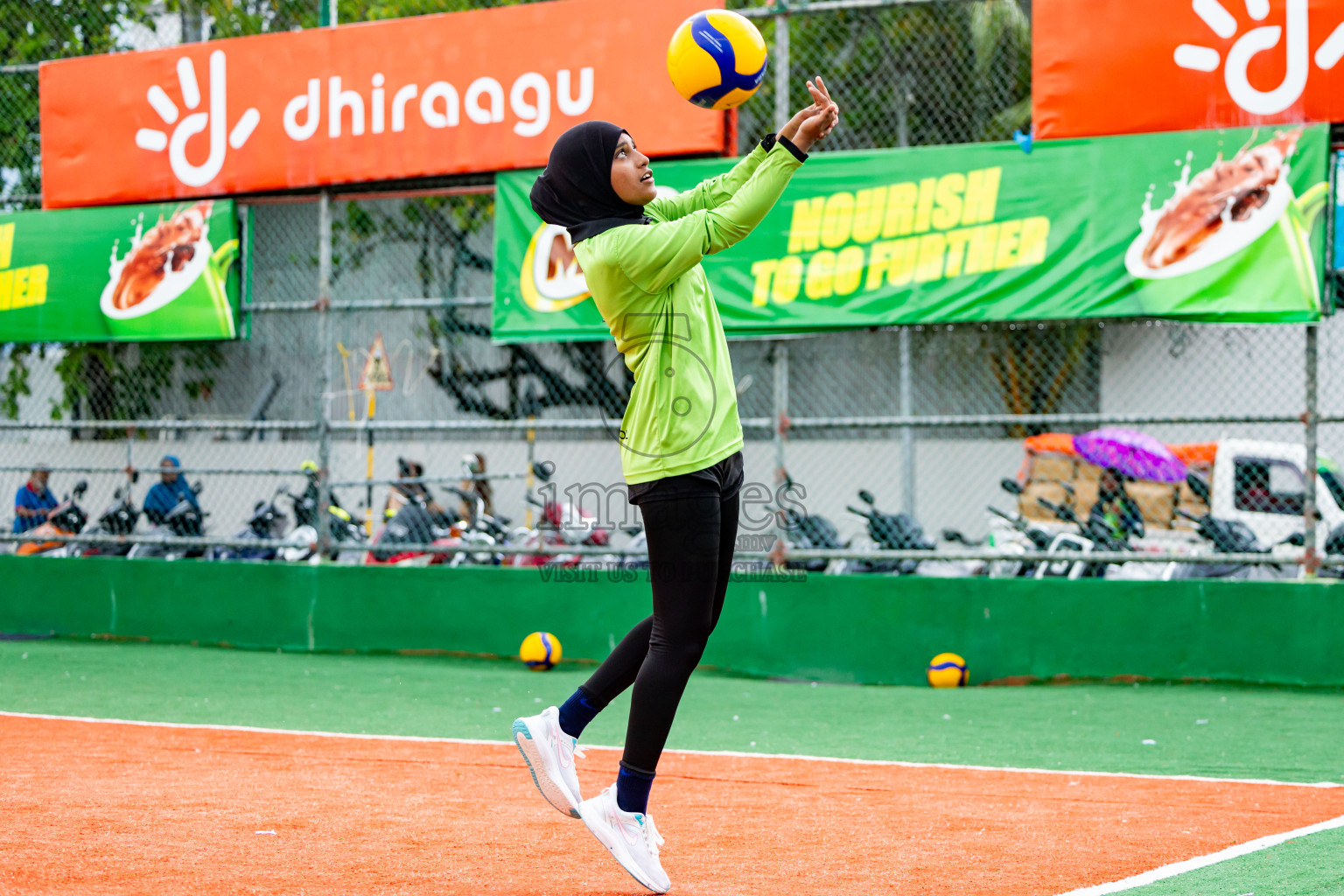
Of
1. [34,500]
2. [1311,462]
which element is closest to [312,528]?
[34,500]

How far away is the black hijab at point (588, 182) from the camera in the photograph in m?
3.98

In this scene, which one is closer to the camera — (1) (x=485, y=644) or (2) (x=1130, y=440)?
(1) (x=485, y=644)

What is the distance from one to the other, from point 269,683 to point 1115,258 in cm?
605

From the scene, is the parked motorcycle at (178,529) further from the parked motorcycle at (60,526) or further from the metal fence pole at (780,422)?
the metal fence pole at (780,422)

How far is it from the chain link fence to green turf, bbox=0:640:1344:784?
3.91 meters

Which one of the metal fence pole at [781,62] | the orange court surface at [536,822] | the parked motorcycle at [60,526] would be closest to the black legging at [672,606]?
the orange court surface at [536,822]

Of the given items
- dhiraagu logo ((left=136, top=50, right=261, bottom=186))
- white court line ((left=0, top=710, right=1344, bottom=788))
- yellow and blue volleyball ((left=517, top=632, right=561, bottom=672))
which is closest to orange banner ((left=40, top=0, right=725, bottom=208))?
dhiraagu logo ((left=136, top=50, right=261, bottom=186))

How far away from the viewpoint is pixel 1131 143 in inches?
343

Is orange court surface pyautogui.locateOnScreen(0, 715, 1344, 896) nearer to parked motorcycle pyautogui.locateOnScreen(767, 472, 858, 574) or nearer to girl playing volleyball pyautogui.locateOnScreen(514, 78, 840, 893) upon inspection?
girl playing volleyball pyautogui.locateOnScreen(514, 78, 840, 893)

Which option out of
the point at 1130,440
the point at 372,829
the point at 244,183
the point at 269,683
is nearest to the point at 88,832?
the point at 372,829

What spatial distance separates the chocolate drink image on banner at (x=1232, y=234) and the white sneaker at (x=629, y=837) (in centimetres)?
593

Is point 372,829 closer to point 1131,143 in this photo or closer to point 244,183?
point 1131,143

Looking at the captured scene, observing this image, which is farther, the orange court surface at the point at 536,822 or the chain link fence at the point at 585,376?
the chain link fence at the point at 585,376

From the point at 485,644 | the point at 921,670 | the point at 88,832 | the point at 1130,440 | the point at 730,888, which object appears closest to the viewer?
the point at 730,888
